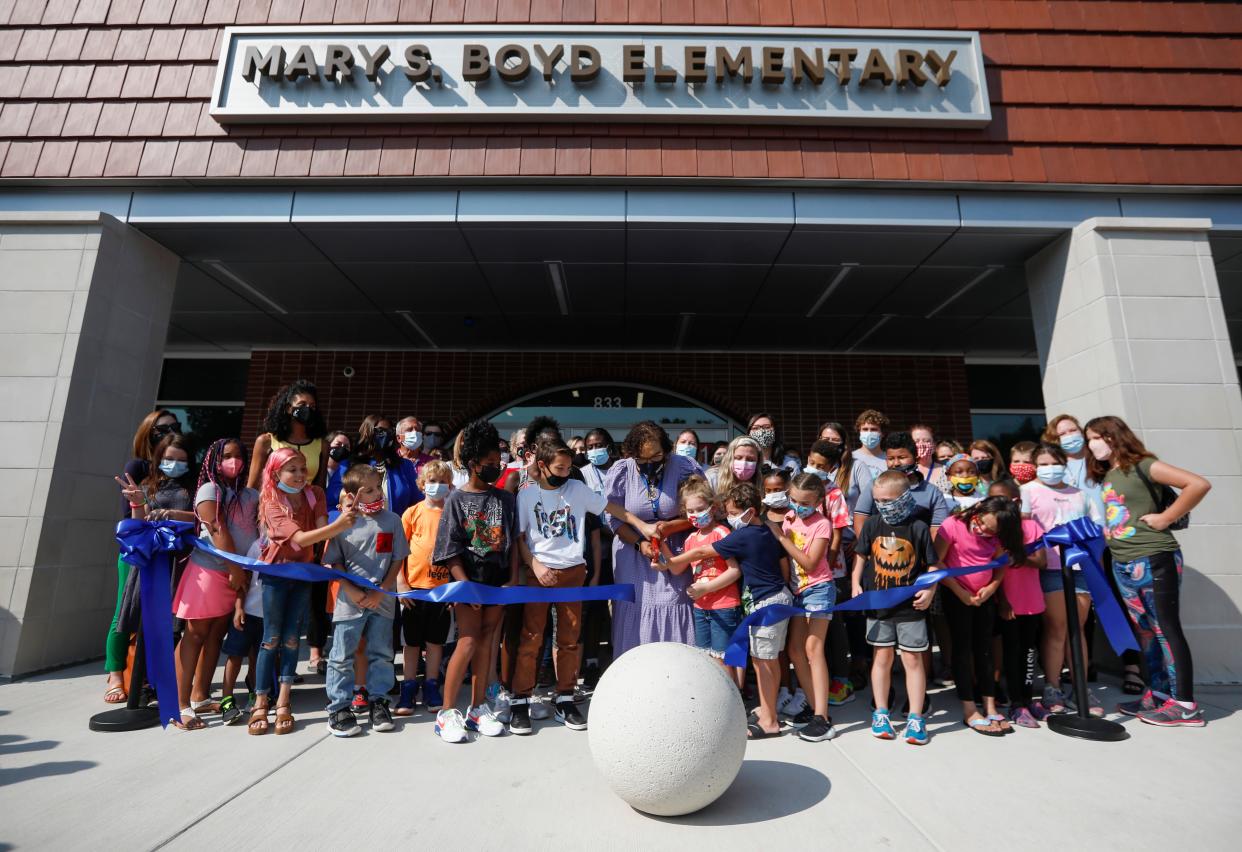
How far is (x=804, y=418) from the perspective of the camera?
914cm

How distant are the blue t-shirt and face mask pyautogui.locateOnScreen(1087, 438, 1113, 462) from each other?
2462 mm

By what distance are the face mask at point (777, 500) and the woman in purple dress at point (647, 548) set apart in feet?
1.89

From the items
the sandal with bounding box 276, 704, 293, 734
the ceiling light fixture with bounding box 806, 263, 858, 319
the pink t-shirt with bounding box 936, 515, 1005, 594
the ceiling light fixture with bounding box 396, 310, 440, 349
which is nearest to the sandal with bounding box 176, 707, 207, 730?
the sandal with bounding box 276, 704, 293, 734

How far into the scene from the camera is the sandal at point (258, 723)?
3.52 meters

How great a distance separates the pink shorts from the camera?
12.6ft

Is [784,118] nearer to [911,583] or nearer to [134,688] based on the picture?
[911,583]

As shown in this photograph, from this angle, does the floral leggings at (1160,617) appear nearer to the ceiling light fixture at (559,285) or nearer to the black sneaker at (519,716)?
the black sneaker at (519,716)

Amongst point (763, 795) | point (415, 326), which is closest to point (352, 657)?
point (763, 795)

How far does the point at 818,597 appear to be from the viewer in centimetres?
377

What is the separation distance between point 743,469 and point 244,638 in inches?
137

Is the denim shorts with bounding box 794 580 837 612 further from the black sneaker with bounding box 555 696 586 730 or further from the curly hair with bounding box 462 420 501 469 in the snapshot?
the curly hair with bounding box 462 420 501 469

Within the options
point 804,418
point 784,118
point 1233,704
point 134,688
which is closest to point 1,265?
point 134,688

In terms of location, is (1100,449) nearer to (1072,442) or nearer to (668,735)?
(1072,442)

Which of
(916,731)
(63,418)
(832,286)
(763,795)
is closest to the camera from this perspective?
(763,795)
